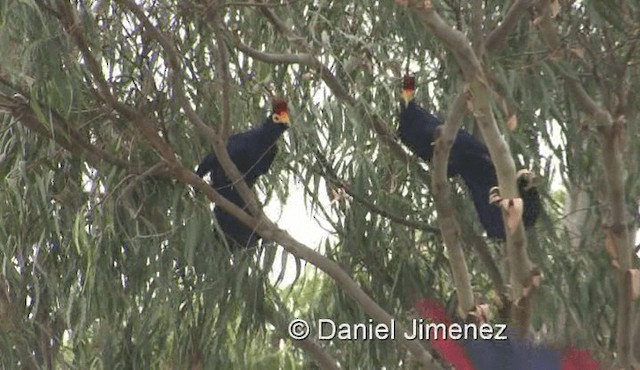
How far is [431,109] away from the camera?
123 inches

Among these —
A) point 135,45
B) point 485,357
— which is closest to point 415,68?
point 135,45

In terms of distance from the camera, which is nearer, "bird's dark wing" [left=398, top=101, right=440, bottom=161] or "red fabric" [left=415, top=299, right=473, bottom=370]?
"red fabric" [left=415, top=299, right=473, bottom=370]

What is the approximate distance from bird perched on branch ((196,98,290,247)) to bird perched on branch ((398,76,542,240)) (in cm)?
26

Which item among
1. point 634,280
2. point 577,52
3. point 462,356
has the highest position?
point 577,52

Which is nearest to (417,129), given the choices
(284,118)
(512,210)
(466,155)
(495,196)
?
(466,155)

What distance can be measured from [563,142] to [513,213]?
0.66m

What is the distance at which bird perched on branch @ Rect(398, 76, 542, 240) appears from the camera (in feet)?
9.09

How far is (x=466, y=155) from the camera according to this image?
282 centimetres

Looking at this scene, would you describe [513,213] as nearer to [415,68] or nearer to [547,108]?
[547,108]

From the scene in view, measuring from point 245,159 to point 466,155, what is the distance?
49 cm

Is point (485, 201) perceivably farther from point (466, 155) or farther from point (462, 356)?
point (462, 356)

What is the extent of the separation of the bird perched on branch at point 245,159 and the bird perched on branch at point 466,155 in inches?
10.4

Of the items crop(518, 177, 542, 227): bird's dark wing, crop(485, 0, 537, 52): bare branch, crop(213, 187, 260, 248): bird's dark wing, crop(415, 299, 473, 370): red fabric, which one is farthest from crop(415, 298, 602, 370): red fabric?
crop(485, 0, 537, 52): bare branch

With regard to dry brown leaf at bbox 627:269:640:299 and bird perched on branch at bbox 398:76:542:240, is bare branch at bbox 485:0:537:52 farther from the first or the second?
dry brown leaf at bbox 627:269:640:299
